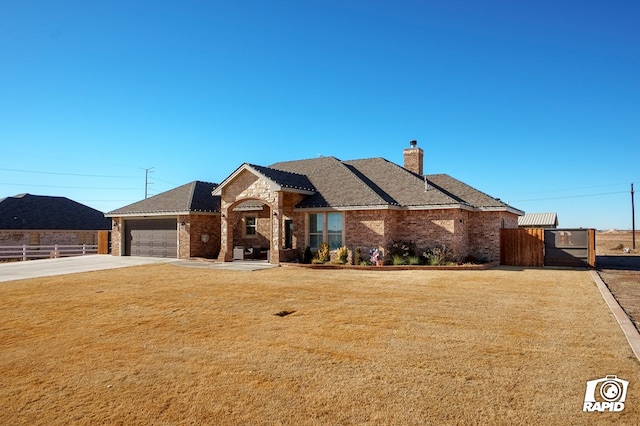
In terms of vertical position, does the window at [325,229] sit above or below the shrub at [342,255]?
above

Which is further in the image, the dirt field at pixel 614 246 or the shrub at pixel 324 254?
the dirt field at pixel 614 246

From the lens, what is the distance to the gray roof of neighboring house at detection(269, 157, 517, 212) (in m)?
20.2

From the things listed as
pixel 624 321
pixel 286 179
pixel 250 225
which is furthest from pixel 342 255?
pixel 624 321

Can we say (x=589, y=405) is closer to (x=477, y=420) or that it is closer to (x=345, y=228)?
(x=477, y=420)

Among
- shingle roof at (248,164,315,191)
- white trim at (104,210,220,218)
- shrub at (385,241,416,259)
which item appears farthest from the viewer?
white trim at (104,210,220,218)

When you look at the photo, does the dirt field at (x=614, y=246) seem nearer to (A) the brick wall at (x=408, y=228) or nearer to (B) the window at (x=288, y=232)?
(A) the brick wall at (x=408, y=228)

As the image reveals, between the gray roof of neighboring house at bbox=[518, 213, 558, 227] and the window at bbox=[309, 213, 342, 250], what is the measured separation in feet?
99.8

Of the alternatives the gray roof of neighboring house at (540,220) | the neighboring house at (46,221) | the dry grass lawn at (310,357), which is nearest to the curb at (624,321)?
the dry grass lawn at (310,357)

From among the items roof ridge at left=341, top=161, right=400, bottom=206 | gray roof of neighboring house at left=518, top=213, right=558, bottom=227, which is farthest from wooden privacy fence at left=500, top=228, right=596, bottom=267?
gray roof of neighboring house at left=518, top=213, right=558, bottom=227

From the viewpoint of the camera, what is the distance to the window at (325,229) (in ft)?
68.4

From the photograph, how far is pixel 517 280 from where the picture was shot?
1431 cm

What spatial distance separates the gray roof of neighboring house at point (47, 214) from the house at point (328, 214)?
15.5 m

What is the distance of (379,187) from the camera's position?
75.3 feet

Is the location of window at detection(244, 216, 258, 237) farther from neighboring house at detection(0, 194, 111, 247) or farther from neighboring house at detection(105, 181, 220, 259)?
neighboring house at detection(0, 194, 111, 247)
